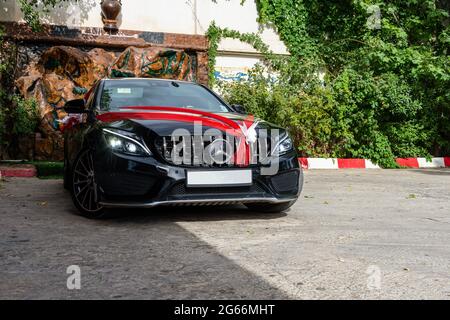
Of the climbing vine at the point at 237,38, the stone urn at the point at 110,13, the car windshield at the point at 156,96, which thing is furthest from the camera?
the climbing vine at the point at 237,38

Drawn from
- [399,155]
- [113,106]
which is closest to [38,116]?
[113,106]

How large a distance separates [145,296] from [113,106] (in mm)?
3219

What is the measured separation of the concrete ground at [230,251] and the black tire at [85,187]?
0.11 metres

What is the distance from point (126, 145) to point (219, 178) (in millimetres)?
846

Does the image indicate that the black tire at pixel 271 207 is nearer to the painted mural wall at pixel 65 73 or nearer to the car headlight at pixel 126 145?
the car headlight at pixel 126 145

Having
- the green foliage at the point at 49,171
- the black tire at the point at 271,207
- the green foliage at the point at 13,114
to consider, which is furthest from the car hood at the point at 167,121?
the green foliage at the point at 13,114

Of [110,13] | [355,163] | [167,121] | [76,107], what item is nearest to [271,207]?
[167,121]

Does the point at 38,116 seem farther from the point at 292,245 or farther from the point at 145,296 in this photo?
the point at 145,296

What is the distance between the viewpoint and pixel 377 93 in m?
12.6

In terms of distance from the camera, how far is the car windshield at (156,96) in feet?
19.4

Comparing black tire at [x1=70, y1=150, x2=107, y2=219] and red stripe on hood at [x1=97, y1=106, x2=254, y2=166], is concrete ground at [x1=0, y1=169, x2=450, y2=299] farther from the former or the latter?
red stripe on hood at [x1=97, y1=106, x2=254, y2=166]

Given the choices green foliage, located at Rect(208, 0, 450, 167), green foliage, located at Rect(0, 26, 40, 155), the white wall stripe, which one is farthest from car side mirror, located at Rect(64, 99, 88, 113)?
the white wall stripe

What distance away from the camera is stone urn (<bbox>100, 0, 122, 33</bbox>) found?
1458 centimetres

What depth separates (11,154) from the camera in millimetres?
12719
